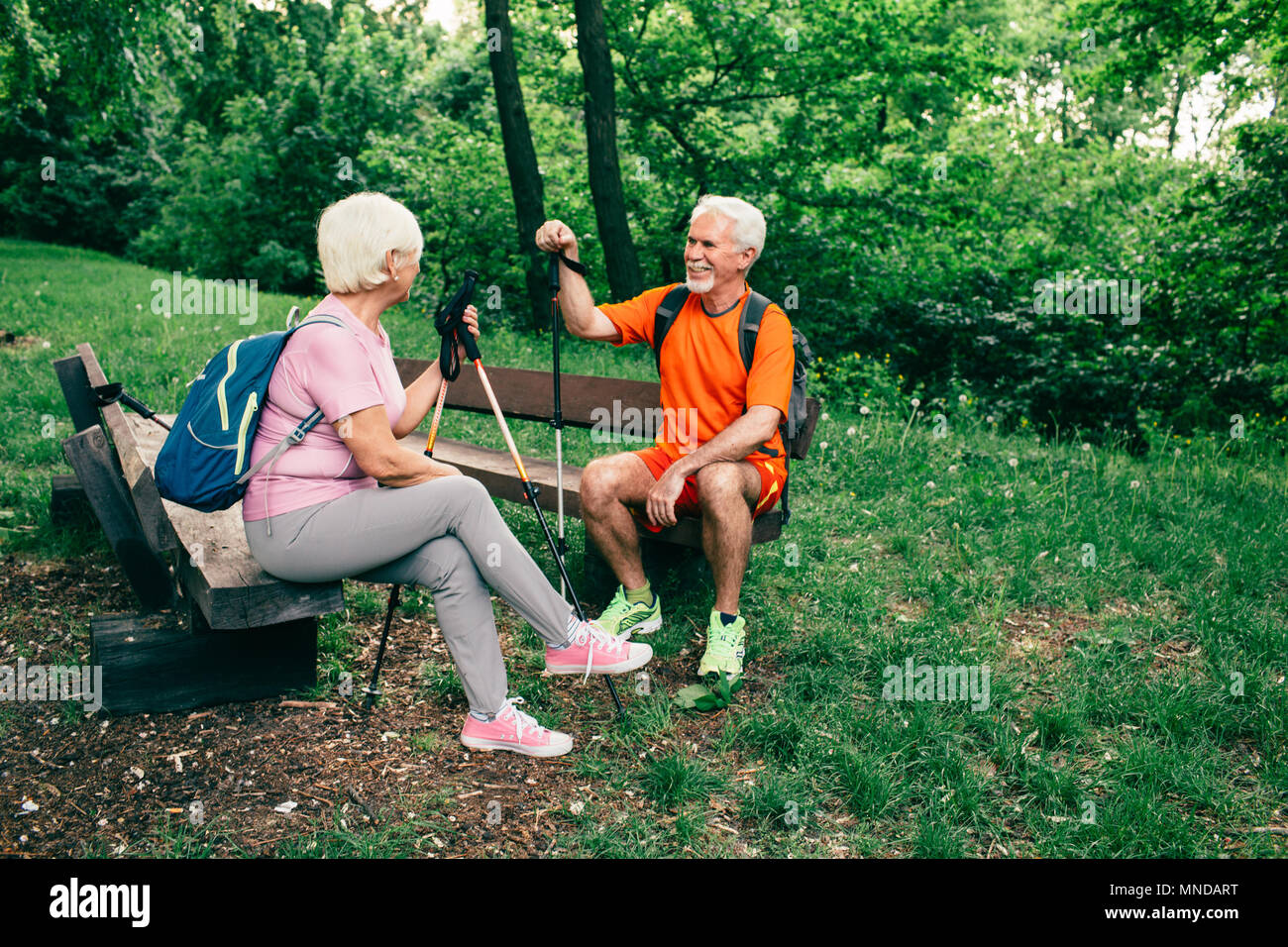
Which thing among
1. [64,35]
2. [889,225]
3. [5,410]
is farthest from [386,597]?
[64,35]

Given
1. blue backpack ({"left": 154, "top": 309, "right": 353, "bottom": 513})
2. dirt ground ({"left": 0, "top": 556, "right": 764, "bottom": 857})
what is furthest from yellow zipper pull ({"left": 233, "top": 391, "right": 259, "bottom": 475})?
dirt ground ({"left": 0, "top": 556, "right": 764, "bottom": 857})

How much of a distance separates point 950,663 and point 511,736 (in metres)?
1.74

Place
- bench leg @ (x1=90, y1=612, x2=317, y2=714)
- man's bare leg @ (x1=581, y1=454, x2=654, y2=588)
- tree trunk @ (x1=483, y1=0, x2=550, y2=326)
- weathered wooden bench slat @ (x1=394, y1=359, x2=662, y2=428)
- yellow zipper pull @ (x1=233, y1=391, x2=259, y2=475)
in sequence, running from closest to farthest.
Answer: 1. yellow zipper pull @ (x1=233, y1=391, x2=259, y2=475)
2. bench leg @ (x1=90, y1=612, x2=317, y2=714)
3. man's bare leg @ (x1=581, y1=454, x2=654, y2=588)
4. weathered wooden bench slat @ (x1=394, y1=359, x2=662, y2=428)
5. tree trunk @ (x1=483, y1=0, x2=550, y2=326)

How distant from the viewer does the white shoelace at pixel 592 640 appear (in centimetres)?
320

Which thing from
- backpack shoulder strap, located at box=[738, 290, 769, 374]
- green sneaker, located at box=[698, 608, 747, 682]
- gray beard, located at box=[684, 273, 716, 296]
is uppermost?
gray beard, located at box=[684, 273, 716, 296]

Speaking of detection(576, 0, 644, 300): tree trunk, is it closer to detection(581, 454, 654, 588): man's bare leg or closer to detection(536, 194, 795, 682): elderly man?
detection(536, 194, 795, 682): elderly man

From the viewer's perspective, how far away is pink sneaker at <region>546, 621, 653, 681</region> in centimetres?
320

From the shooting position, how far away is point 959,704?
341cm

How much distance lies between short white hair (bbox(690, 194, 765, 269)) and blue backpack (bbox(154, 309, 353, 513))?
160cm

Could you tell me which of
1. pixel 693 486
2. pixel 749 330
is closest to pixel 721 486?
pixel 693 486

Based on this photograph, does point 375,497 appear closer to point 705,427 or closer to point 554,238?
point 554,238

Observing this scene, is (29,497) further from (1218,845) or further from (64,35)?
(64,35)

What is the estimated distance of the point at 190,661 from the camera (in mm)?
3193

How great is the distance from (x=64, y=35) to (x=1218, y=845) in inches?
543
